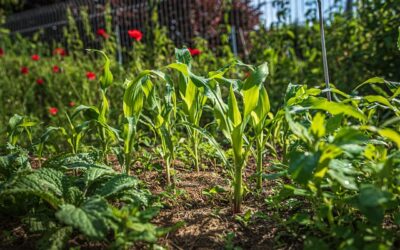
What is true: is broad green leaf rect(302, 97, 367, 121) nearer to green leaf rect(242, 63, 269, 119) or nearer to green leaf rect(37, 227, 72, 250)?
green leaf rect(242, 63, 269, 119)

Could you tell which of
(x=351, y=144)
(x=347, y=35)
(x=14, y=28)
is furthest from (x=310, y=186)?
(x=14, y=28)

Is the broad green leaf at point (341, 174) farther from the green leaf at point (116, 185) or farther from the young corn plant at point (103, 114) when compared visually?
the young corn plant at point (103, 114)

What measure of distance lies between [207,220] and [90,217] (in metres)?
0.47

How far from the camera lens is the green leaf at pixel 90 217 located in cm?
123

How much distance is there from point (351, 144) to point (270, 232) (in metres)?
0.45

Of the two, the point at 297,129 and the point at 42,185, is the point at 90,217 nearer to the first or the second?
the point at 42,185

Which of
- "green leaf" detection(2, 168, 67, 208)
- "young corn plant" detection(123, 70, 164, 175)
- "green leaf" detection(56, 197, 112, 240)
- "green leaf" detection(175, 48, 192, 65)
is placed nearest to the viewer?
"green leaf" detection(56, 197, 112, 240)

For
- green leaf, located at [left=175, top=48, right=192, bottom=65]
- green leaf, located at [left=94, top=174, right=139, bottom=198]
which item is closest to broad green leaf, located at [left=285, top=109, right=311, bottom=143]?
green leaf, located at [left=94, top=174, right=139, bottom=198]

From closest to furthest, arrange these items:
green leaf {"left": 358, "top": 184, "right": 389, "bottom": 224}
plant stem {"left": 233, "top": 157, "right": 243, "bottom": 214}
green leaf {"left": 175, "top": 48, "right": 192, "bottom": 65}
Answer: green leaf {"left": 358, "top": 184, "right": 389, "bottom": 224}, plant stem {"left": 233, "top": 157, "right": 243, "bottom": 214}, green leaf {"left": 175, "top": 48, "right": 192, "bottom": 65}

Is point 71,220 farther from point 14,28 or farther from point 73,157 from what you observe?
point 14,28

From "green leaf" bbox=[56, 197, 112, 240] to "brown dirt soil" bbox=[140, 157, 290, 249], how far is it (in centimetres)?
24

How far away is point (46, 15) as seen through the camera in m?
11.3

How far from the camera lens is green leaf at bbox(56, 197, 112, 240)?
1225 millimetres

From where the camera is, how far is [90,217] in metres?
Answer: 1.27
